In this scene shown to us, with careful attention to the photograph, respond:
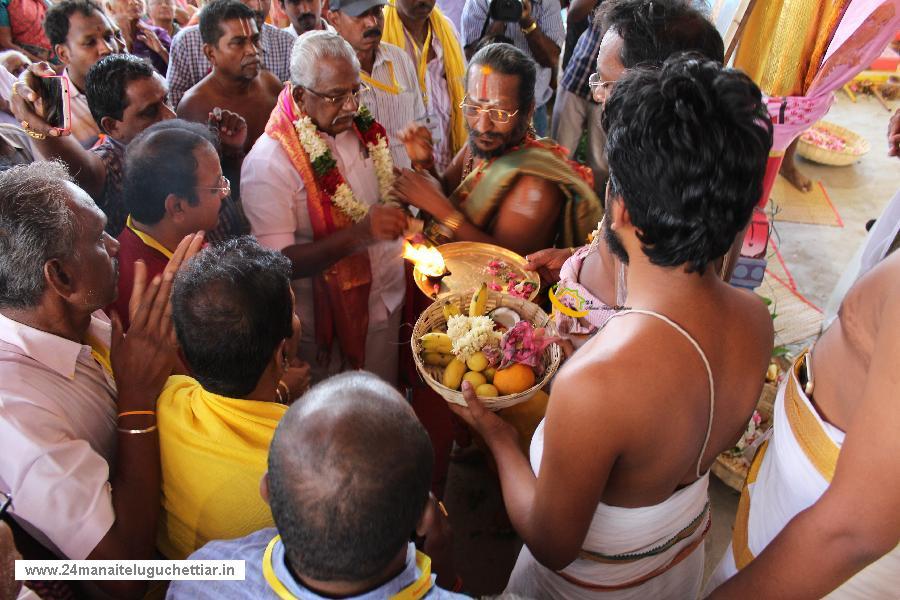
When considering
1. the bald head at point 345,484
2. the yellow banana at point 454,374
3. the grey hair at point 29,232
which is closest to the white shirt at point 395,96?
the yellow banana at point 454,374

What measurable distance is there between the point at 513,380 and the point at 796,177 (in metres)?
6.28

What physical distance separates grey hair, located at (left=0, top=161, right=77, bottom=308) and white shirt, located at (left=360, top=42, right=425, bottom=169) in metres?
2.49

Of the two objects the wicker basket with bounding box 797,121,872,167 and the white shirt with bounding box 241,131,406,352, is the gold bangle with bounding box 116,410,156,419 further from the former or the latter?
the wicker basket with bounding box 797,121,872,167

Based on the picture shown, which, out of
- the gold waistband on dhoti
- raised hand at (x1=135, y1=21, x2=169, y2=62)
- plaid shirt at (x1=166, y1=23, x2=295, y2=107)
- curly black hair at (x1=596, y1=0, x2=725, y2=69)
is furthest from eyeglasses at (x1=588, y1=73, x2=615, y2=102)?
raised hand at (x1=135, y1=21, x2=169, y2=62)

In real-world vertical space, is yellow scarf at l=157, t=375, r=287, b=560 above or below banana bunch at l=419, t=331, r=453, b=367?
above

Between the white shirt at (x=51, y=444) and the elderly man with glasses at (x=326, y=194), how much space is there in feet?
4.37

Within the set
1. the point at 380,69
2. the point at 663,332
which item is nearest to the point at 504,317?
the point at 663,332

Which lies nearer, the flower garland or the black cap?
the flower garland

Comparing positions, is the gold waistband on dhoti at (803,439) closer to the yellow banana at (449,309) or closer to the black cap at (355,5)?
the yellow banana at (449,309)

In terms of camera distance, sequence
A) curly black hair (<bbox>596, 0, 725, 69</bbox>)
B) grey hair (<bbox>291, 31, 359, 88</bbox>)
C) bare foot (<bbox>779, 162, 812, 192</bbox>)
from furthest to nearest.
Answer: bare foot (<bbox>779, 162, 812, 192</bbox>) < grey hair (<bbox>291, 31, 359, 88</bbox>) < curly black hair (<bbox>596, 0, 725, 69</bbox>)

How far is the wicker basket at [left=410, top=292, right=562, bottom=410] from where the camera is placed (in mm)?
2166

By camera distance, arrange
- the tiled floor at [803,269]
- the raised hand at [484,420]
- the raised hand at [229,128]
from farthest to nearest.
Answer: the raised hand at [229,128], the tiled floor at [803,269], the raised hand at [484,420]

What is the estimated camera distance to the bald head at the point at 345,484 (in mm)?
1111

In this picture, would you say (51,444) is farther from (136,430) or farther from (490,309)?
(490,309)
